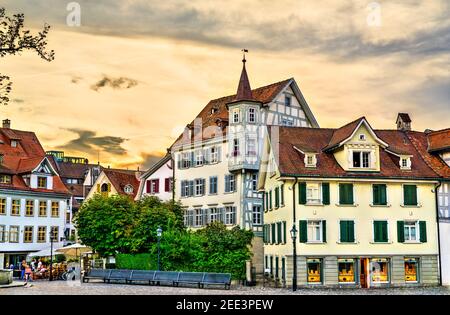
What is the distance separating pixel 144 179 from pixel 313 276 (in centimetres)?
2746

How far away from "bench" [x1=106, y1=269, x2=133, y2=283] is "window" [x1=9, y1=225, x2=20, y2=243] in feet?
70.0

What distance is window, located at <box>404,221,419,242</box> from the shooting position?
150 feet

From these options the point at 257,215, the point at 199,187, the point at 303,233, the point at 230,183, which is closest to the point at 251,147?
the point at 230,183

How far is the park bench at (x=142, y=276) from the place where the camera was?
42.7 metres

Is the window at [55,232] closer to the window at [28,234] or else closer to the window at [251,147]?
the window at [28,234]

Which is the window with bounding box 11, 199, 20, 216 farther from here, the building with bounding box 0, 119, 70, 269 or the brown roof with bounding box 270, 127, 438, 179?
the brown roof with bounding box 270, 127, 438, 179

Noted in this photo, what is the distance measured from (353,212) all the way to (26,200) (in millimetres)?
31571

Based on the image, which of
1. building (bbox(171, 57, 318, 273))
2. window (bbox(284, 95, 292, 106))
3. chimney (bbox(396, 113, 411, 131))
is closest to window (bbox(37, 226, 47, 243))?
building (bbox(171, 57, 318, 273))

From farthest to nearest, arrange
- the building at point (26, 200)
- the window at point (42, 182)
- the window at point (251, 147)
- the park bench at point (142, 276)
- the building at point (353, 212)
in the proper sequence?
the window at point (42, 182) → the building at point (26, 200) → the window at point (251, 147) → the building at point (353, 212) → the park bench at point (142, 276)

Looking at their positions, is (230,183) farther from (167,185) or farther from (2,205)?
(2,205)

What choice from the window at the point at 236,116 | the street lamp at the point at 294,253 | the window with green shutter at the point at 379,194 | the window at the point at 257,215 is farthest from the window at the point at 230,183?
the street lamp at the point at 294,253

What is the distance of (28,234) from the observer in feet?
213

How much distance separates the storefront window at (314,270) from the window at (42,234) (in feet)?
99.1
